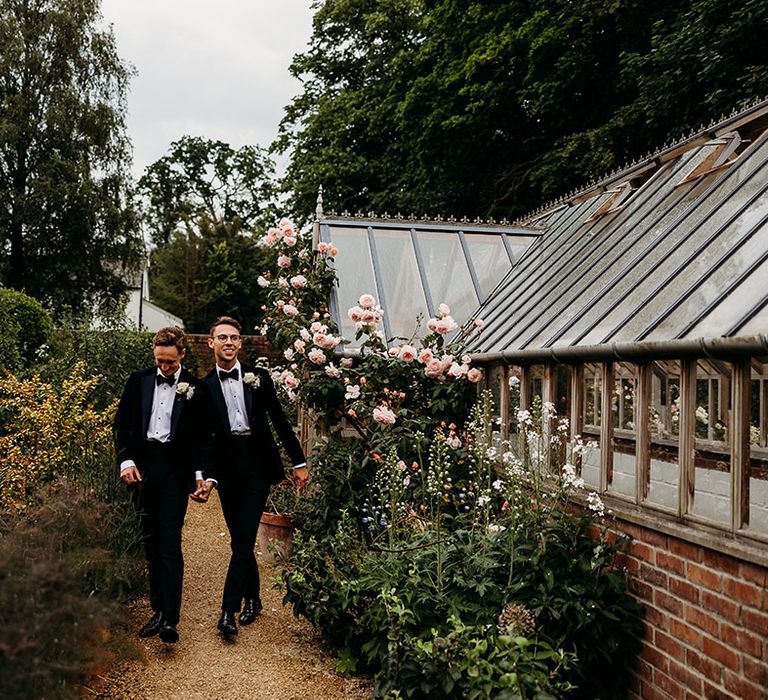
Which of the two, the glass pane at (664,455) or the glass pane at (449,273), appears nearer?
the glass pane at (664,455)

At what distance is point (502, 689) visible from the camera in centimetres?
353

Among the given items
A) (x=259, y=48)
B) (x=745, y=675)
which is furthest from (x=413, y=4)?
(x=745, y=675)

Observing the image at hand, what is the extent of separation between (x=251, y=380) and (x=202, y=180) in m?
36.1

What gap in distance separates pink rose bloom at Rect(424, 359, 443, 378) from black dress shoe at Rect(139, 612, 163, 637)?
9.43ft

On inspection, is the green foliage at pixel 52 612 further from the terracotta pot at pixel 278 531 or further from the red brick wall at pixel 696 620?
the red brick wall at pixel 696 620

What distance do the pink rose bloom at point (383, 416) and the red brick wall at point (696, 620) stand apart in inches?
88.4

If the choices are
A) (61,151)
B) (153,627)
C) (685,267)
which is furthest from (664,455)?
(61,151)

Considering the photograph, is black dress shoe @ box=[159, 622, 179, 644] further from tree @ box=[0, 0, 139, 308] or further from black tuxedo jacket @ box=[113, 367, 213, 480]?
tree @ box=[0, 0, 139, 308]

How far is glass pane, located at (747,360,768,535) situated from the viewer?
134 inches

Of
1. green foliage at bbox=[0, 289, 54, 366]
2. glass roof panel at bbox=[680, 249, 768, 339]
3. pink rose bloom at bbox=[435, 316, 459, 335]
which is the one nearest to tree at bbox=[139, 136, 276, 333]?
green foliage at bbox=[0, 289, 54, 366]

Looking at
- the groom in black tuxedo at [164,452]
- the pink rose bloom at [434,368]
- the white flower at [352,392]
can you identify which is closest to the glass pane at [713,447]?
the pink rose bloom at [434,368]

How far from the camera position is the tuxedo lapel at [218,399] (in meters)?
5.12

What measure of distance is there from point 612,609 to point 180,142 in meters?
38.9

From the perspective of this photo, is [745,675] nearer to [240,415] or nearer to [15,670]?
[15,670]
